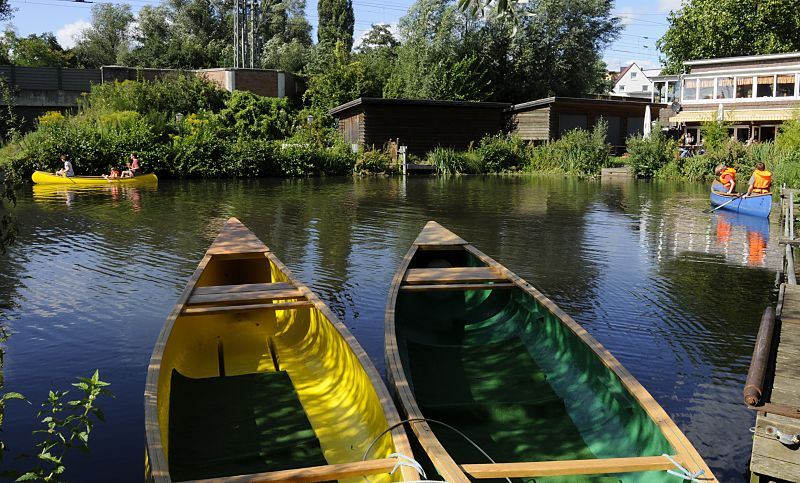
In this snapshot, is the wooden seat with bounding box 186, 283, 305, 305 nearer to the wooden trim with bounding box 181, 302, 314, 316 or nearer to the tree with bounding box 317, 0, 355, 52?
the wooden trim with bounding box 181, 302, 314, 316

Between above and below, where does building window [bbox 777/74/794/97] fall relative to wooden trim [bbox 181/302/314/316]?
above

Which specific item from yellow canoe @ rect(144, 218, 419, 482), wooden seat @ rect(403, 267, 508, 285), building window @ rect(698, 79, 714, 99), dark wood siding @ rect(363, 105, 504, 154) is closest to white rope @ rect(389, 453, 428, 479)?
yellow canoe @ rect(144, 218, 419, 482)

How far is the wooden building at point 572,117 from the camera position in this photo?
3903 cm

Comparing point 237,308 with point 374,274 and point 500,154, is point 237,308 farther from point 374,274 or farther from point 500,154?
point 500,154

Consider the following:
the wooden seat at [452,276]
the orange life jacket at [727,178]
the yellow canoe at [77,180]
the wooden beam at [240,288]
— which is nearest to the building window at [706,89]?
the orange life jacket at [727,178]

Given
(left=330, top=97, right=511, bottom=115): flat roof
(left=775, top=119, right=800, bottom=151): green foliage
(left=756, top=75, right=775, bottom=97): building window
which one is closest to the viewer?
(left=775, top=119, right=800, bottom=151): green foliage

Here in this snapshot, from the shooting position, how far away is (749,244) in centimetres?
1552

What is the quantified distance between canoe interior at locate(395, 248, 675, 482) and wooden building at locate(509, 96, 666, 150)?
3176cm

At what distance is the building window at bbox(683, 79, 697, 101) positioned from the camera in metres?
43.4

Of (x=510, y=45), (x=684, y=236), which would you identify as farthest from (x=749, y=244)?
(x=510, y=45)

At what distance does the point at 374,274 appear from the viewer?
12.3 meters

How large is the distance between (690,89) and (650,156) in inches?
548

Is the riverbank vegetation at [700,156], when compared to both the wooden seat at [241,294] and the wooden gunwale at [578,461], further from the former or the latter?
the wooden gunwale at [578,461]

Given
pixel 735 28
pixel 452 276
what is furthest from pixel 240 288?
pixel 735 28
